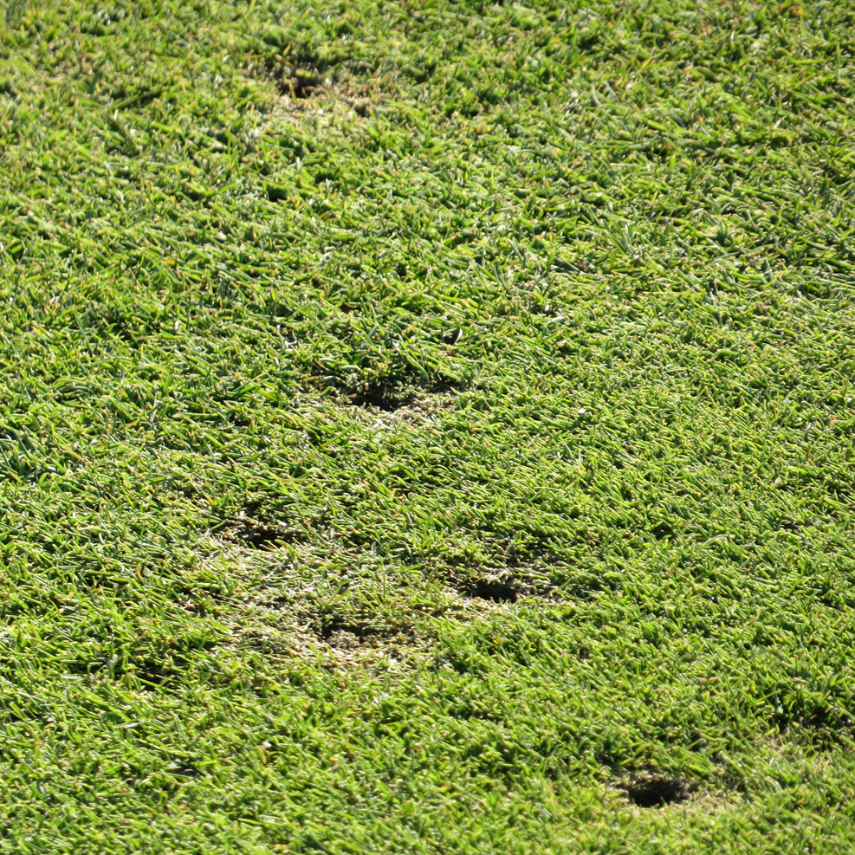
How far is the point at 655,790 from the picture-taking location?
8.66ft

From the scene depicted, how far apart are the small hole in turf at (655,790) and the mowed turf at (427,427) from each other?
11 mm

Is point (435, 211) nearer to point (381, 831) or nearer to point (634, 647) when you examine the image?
point (634, 647)

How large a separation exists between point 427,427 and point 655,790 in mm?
1306

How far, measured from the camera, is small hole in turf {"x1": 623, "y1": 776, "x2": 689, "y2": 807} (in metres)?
2.63

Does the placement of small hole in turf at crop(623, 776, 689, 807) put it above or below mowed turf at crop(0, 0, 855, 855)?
below

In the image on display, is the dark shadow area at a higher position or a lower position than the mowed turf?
lower

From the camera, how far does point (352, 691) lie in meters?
2.79

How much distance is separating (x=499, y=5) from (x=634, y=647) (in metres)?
2.93

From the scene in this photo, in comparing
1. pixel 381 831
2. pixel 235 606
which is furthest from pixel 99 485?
pixel 381 831

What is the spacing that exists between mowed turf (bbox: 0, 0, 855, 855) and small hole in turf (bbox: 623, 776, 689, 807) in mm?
11

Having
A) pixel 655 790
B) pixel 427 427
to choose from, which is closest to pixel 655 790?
pixel 655 790

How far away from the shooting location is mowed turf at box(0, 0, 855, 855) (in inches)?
104

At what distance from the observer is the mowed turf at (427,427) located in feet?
8.70

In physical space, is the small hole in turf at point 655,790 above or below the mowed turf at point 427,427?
below
